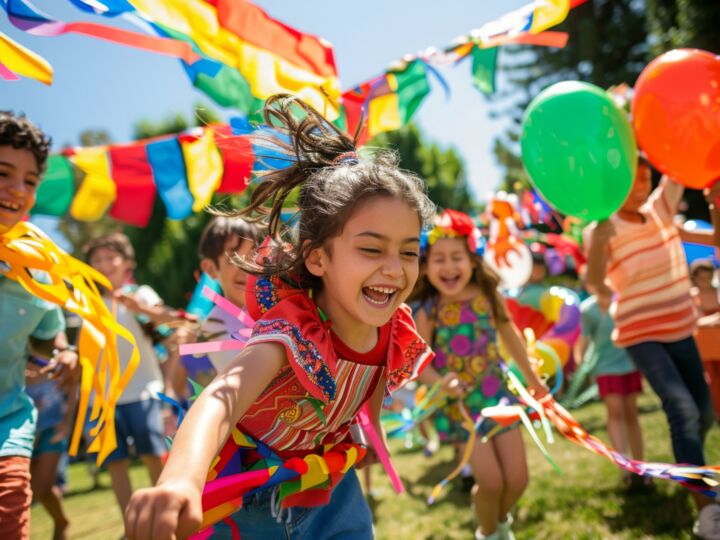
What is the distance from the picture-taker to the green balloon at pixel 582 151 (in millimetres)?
2975

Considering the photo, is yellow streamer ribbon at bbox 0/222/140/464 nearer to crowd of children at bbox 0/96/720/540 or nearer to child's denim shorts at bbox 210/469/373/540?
crowd of children at bbox 0/96/720/540

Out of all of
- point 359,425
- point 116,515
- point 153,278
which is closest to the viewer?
point 359,425

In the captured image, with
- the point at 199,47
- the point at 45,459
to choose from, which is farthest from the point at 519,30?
the point at 45,459

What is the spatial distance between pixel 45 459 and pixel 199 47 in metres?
2.79

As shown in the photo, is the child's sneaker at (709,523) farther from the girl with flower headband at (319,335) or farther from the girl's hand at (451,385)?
the girl with flower headband at (319,335)

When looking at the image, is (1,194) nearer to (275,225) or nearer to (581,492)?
(275,225)

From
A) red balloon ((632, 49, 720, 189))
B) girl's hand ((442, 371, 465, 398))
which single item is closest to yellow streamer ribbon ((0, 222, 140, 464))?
girl's hand ((442, 371, 465, 398))

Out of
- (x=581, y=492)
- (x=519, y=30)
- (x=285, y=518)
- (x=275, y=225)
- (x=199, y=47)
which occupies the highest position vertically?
(x=519, y=30)

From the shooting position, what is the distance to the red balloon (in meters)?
2.97

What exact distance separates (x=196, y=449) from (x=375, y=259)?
2.61ft

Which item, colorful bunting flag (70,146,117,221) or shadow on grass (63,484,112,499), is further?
shadow on grass (63,484,112,499)

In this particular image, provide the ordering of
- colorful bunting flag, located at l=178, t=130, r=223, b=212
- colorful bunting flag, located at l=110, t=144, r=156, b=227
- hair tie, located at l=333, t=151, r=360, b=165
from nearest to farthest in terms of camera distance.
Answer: hair tie, located at l=333, t=151, r=360, b=165 < colorful bunting flag, located at l=178, t=130, r=223, b=212 < colorful bunting flag, located at l=110, t=144, r=156, b=227

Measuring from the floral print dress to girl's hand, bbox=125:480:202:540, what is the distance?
253 centimetres

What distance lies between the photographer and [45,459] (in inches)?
161
